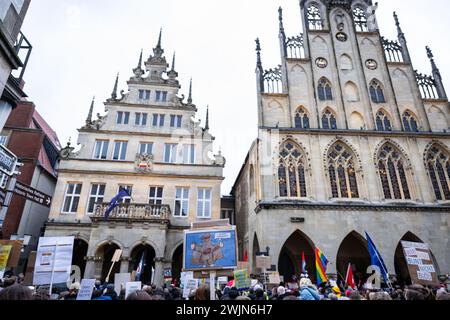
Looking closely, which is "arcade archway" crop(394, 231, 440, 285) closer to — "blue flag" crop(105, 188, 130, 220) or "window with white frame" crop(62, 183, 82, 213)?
"blue flag" crop(105, 188, 130, 220)

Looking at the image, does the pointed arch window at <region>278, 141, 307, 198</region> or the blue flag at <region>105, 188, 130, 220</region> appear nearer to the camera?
the blue flag at <region>105, 188, 130, 220</region>

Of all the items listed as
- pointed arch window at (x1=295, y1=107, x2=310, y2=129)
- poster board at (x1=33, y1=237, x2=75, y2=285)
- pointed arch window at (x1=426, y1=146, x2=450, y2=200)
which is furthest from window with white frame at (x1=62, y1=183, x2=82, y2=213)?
pointed arch window at (x1=426, y1=146, x2=450, y2=200)

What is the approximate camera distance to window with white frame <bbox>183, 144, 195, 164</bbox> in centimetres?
2238

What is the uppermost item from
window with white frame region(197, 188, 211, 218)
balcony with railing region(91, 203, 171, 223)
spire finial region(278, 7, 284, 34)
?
spire finial region(278, 7, 284, 34)

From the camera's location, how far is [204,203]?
2114 centimetres

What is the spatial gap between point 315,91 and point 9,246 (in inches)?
884

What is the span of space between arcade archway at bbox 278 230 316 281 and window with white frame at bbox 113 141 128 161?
49.8ft

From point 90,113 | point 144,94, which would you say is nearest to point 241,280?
point 144,94

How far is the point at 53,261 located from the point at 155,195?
12.2m

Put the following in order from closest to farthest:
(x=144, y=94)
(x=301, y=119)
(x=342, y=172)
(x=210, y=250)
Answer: (x=210, y=250) → (x=342, y=172) → (x=301, y=119) → (x=144, y=94)

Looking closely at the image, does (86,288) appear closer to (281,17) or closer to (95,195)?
(95,195)
